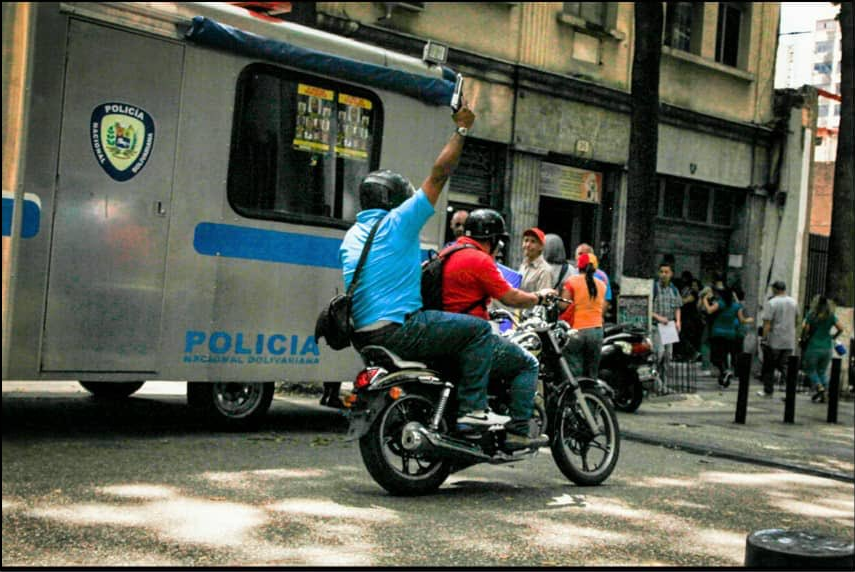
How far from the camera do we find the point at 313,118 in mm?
8812

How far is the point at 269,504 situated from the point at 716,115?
56.0 feet

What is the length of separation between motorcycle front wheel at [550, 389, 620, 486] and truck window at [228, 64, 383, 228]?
8.87ft

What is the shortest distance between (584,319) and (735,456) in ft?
7.10

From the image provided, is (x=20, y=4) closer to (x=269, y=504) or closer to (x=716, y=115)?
(x=269, y=504)

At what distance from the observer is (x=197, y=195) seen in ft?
26.6

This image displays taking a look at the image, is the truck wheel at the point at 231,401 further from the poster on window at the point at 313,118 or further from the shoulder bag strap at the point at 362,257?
the shoulder bag strap at the point at 362,257

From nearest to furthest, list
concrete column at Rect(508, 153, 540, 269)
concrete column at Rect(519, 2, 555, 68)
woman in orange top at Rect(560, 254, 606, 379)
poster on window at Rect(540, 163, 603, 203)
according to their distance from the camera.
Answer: woman in orange top at Rect(560, 254, 606, 379), concrete column at Rect(508, 153, 540, 269), concrete column at Rect(519, 2, 555, 68), poster on window at Rect(540, 163, 603, 203)

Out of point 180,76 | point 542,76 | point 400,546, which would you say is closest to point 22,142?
point 400,546

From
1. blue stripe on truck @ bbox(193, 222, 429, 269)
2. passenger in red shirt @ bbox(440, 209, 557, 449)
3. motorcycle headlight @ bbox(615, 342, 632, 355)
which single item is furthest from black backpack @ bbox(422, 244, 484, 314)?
motorcycle headlight @ bbox(615, 342, 632, 355)

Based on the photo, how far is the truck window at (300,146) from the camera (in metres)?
8.38

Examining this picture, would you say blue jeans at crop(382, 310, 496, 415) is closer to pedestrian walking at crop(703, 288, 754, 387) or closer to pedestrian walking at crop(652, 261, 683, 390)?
pedestrian walking at crop(652, 261, 683, 390)

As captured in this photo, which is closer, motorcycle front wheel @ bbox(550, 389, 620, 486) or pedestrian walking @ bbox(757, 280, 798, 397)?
motorcycle front wheel @ bbox(550, 389, 620, 486)

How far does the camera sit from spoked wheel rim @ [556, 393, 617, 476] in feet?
24.0

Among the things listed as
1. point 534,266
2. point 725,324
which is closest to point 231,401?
point 534,266
